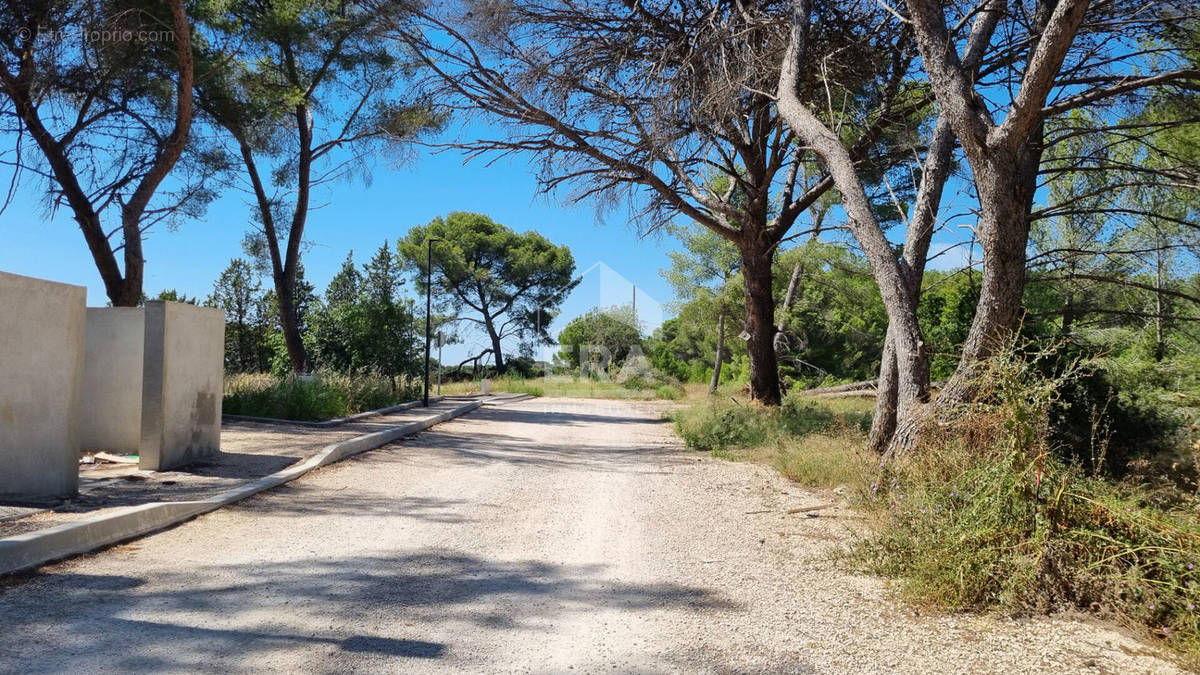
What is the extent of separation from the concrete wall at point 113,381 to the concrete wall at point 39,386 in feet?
8.53

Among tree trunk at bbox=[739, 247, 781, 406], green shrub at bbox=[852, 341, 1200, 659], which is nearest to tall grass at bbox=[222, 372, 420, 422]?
tree trunk at bbox=[739, 247, 781, 406]

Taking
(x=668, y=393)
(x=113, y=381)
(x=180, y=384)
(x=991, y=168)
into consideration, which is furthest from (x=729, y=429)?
(x=668, y=393)

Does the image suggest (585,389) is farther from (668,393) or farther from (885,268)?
(885,268)

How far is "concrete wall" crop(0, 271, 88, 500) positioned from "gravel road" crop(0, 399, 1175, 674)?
141 cm

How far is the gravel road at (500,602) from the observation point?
336cm

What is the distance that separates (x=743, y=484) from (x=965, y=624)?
4694 mm

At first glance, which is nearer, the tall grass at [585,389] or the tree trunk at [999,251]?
the tree trunk at [999,251]

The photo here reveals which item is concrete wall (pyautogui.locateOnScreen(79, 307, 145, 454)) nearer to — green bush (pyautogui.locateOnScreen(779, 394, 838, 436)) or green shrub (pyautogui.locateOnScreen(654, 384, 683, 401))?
green bush (pyautogui.locateOnScreen(779, 394, 838, 436))

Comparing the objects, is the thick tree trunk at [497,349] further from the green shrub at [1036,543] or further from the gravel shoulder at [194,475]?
the green shrub at [1036,543]

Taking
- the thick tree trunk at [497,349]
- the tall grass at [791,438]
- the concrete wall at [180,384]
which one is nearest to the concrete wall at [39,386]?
the concrete wall at [180,384]

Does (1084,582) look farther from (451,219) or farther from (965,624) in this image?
(451,219)

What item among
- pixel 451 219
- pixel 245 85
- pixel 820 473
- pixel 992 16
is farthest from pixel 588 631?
pixel 451 219

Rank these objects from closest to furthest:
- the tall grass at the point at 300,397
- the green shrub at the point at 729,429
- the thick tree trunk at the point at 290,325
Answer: the green shrub at the point at 729,429, the tall grass at the point at 300,397, the thick tree trunk at the point at 290,325

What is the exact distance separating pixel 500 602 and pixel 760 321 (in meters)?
11.3
